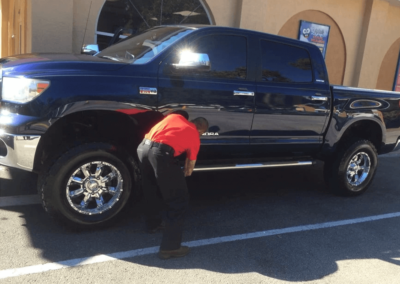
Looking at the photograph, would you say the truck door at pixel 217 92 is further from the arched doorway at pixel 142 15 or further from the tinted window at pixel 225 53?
the arched doorway at pixel 142 15

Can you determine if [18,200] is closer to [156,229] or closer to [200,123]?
[156,229]

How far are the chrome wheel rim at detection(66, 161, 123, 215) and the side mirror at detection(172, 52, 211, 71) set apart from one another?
47.3 inches

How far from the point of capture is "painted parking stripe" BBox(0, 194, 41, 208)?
4352 mm

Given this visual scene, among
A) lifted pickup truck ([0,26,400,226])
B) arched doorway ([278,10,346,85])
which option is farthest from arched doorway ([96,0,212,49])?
lifted pickup truck ([0,26,400,226])

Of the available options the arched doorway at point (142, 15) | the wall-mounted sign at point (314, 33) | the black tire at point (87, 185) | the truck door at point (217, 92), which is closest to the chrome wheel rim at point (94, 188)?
the black tire at point (87, 185)

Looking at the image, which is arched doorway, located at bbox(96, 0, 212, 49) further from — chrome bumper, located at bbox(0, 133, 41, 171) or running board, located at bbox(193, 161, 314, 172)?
chrome bumper, located at bbox(0, 133, 41, 171)

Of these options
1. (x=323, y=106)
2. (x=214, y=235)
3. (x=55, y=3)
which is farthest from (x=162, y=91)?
(x=55, y=3)

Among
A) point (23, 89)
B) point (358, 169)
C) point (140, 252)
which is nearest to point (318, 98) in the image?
point (358, 169)

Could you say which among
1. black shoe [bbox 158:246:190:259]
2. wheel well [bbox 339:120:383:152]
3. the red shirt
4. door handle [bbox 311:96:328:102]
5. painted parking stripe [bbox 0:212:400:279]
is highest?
door handle [bbox 311:96:328:102]

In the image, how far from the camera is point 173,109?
Answer: 3.97m

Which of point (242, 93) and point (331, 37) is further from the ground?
point (331, 37)

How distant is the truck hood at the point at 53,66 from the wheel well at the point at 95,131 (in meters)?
0.40

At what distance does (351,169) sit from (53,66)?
4.24m

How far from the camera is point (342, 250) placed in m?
3.94
